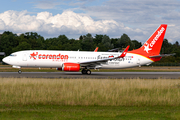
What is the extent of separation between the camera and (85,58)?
34531 mm

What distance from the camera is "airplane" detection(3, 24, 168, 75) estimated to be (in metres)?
32.8

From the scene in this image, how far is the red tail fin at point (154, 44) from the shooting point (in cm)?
3756

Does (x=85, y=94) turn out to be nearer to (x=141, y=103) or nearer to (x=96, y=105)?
(x=96, y=105)

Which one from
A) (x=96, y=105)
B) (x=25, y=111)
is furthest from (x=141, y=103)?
(x=25, y=111)

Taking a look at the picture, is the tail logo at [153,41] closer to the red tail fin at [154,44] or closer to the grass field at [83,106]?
the red tail fin at [154,44]

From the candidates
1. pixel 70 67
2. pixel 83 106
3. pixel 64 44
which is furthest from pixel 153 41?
pixel 64 44

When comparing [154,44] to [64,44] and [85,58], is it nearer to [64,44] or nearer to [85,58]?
[85,58]

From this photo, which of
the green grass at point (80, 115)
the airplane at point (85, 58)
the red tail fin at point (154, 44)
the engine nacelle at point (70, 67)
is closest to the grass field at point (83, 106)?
the green grass at point (80, 115)

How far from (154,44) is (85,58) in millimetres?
11790

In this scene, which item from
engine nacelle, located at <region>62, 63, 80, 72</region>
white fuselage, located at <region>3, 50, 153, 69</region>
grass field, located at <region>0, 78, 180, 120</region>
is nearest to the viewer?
grass field, located at <region>0, 78, 180, 120</region>

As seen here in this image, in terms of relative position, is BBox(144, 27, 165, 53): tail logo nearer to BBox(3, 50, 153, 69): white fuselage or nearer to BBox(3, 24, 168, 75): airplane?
BBox(3, 24, 168, 75): airplane

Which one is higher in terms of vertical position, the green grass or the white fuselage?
the white fuselage

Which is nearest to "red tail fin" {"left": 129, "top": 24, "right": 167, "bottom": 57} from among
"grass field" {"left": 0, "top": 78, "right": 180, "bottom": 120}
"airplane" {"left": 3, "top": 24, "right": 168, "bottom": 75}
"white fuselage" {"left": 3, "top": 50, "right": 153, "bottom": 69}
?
"airplane" {"left": 3, "top": 24, "right": 168, "bottom": 75}

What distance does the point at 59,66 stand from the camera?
→ 33438 millimetres
